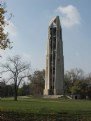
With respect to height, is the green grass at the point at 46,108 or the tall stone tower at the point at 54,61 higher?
the tall stone tower at the point at 54,61

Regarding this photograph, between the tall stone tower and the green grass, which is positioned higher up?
the tall stone tower

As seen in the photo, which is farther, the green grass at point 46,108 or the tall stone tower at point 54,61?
the tall stone tower at point 54,61

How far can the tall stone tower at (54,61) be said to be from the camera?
114938 mm

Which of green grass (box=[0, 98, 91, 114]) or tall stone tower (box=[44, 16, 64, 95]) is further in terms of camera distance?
tall stone tower (box=[44, 16, 64, 95])

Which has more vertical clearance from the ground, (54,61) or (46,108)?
(54,61)

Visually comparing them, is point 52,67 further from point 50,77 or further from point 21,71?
point 21,71

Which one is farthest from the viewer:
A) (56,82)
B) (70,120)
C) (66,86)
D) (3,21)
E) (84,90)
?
(66,86)

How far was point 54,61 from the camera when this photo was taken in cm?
11712

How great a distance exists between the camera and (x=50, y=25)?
120938 mm

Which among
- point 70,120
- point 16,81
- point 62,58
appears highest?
point 62,58

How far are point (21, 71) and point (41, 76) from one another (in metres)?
53.5

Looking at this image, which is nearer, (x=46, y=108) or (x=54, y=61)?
(x=46, y=108)

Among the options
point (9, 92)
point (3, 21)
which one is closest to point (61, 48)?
point (9, 92)

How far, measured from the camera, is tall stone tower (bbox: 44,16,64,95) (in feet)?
377
